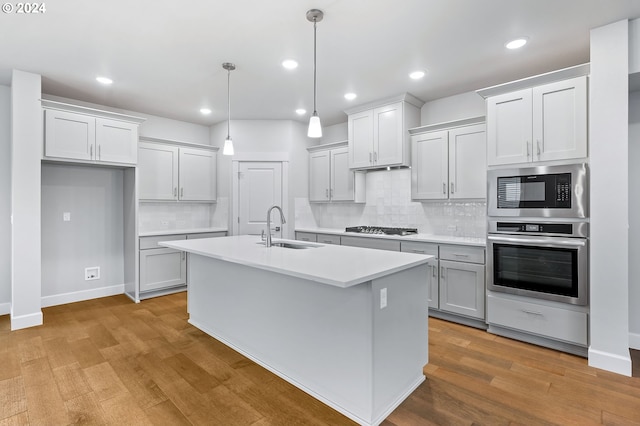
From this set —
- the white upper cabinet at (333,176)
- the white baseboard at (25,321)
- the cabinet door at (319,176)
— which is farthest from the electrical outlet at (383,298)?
the white baseboard at (25,321)

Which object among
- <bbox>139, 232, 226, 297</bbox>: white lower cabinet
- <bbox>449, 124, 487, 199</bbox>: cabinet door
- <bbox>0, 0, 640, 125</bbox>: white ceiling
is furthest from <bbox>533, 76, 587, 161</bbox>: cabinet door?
<bbox>139, 232, 226, 297</bbox>: white lower cabinet

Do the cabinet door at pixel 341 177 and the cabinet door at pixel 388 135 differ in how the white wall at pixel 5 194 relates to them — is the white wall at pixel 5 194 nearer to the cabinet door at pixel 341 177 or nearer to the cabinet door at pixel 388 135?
the cabinet door at pixel 341 177

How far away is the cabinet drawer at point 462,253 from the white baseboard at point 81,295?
14.6ft

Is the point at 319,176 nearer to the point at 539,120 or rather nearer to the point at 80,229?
the point at 539,120

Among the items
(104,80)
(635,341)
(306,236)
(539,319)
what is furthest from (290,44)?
(635,341)

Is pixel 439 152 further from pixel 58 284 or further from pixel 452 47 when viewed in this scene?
pixel 58 284

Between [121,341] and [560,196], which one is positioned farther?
[121,341]

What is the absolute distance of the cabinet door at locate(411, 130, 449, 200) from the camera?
3.93 meters

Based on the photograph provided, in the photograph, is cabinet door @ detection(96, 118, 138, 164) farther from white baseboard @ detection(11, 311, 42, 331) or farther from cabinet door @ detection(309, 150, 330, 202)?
cabinet door @ detection(309, 150, 330, 202)

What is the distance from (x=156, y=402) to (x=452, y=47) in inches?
142

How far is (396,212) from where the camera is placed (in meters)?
4.67

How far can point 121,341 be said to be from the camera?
3.13 m

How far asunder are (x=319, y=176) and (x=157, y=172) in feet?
7.98

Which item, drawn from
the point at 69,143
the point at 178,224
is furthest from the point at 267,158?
the point at 69,143
